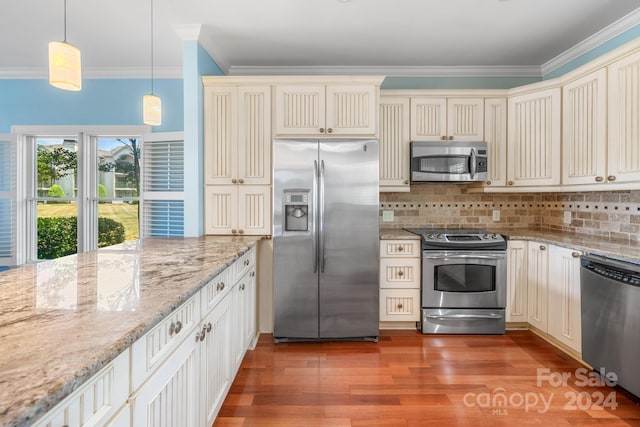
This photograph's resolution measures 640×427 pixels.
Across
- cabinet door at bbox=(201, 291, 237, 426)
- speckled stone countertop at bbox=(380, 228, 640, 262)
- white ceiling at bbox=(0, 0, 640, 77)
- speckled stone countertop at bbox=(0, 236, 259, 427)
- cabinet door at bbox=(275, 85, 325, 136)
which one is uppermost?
white ceiling at bbox=(0, 0, 640, 77)

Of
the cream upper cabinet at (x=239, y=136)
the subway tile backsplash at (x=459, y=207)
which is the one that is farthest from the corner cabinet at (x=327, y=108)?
the subway tile backsplash at (x=459, y=207)

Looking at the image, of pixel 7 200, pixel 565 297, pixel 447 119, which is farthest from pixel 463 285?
pixel 7 200

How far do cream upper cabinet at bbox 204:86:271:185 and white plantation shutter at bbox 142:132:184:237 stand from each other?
0.99 m

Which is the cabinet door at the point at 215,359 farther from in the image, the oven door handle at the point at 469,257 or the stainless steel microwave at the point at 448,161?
the stainless steel microwave at the point at 448,161

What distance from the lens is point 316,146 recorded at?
293cm

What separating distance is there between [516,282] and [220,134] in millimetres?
2949

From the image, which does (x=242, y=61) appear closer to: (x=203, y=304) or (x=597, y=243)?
(x=203, y=304)

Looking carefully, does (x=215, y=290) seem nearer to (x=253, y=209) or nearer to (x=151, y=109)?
(x=253, y=209)

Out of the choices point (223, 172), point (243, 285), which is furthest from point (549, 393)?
point (223, 172)

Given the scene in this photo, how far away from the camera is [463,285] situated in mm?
3166

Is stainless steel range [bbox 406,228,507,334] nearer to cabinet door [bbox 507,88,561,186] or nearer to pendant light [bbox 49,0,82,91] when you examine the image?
cabinet door [bbox 507,88,561,186]

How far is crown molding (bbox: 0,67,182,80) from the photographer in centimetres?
388

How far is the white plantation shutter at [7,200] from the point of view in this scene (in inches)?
156

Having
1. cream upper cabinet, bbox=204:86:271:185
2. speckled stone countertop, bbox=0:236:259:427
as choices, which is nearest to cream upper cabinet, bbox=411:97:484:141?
cream upper cabinet, bbox=204:86:271:185
